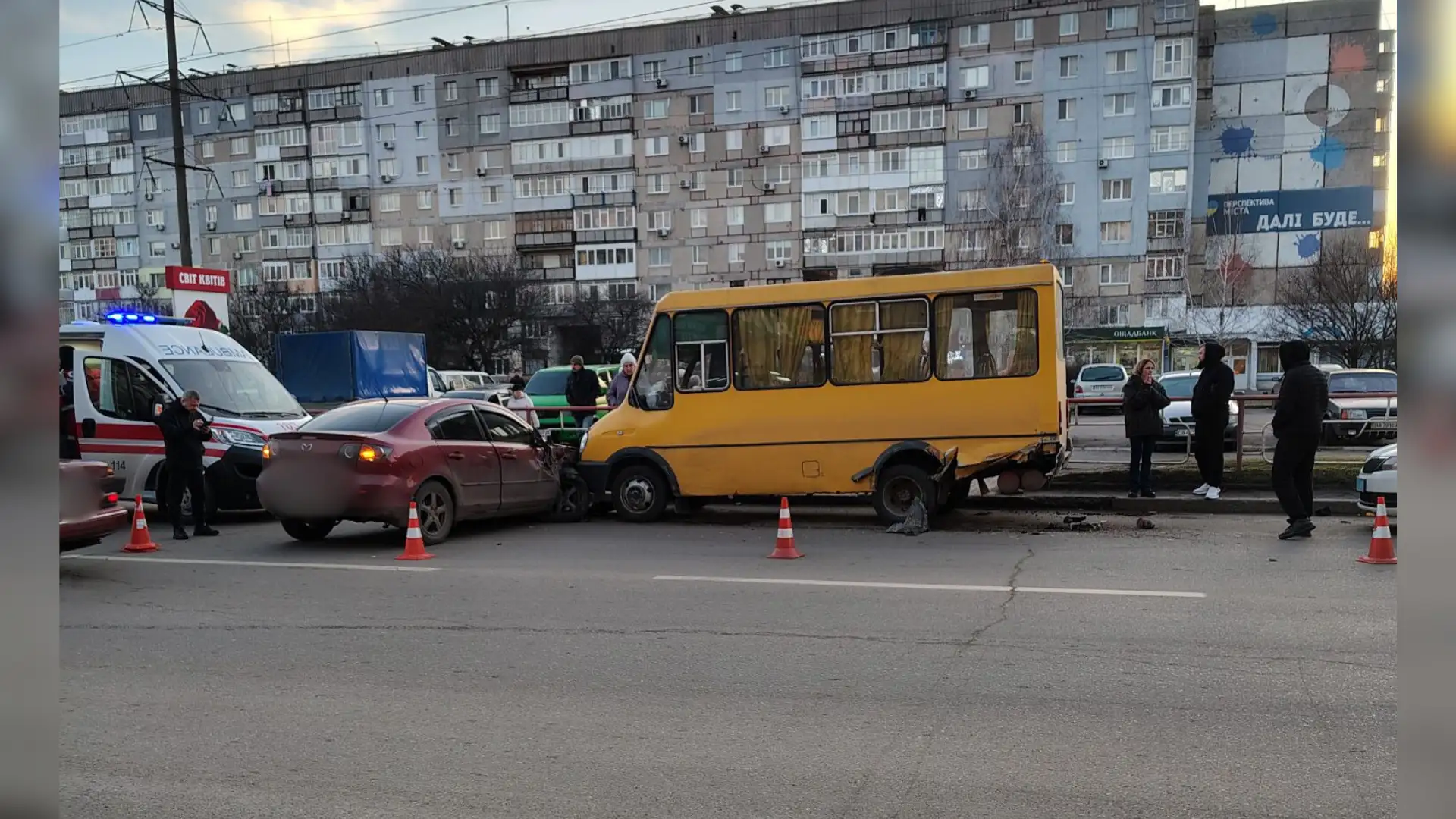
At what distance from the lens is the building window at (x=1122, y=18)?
54875 millimetres

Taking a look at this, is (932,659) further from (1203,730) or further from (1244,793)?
(1244,793)

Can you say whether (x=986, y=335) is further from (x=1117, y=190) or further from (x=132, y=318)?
(x=1117, y=190)

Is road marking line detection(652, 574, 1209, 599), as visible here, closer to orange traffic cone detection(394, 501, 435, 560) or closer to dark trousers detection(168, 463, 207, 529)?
orange traffic cone detection(394, 501, 435, 560)

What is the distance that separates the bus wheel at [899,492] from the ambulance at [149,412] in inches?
Answer: 311

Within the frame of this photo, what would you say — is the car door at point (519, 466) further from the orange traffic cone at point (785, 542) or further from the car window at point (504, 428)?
the orange traffic cone at point (785, 542)

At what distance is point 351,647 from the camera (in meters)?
6.40

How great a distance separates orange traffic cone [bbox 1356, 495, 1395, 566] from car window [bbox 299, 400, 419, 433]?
9610 millimetres

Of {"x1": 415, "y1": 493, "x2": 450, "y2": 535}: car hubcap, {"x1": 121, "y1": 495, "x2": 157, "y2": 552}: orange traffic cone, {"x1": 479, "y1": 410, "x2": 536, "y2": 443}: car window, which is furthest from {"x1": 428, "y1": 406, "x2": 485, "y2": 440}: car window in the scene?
{"x1": 121, "y1": 495, "x2": 157, "y2": 552}: orange traffic cone

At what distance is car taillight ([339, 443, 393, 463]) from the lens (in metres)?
→ 10.1

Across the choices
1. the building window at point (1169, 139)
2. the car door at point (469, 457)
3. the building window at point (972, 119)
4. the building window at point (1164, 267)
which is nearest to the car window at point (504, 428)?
the car door at point (469, 457)

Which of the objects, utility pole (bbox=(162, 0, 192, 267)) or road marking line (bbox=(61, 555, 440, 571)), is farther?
utility pole (bbox=(162, 0, 192, 267))
